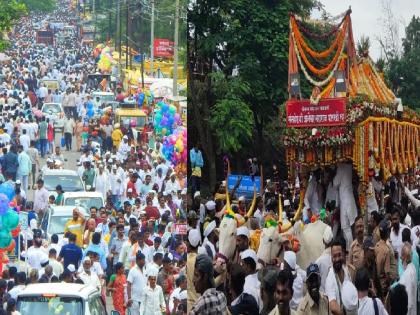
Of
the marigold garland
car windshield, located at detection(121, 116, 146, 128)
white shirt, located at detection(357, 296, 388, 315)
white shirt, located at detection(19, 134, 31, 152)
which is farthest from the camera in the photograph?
the marigold garland

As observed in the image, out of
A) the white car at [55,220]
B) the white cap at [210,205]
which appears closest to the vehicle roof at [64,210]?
the white car at [55,220]

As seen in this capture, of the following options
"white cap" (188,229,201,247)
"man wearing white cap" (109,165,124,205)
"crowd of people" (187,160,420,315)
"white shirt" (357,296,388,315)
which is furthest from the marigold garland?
"man wearing white cap" (109,165,124,205)

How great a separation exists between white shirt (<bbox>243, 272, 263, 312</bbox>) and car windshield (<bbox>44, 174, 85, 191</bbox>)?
5.64 feet

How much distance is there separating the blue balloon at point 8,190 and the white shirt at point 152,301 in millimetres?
749

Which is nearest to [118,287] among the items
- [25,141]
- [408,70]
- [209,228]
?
[25,141]

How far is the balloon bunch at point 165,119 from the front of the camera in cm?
500

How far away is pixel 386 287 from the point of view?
7551 mm

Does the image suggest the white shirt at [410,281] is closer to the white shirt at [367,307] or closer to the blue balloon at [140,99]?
A: the white shirt at [367,307]

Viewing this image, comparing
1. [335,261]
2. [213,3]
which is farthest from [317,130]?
[335,261]

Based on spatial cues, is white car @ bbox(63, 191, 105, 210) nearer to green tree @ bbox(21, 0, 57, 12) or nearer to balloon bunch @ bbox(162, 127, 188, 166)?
balloon bunch @ bbox(162, 127, 188, 166)

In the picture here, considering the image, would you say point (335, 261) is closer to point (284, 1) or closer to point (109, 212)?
point (109, 212)

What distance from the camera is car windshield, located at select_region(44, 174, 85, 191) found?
4.62 metres

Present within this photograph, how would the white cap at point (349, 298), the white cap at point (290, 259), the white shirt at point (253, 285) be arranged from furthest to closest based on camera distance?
1. the white cap at point (290, 259)
2. the white shirt at point (253, 285)
3. the white cap at point (349, 298)

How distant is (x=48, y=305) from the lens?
4.15m
